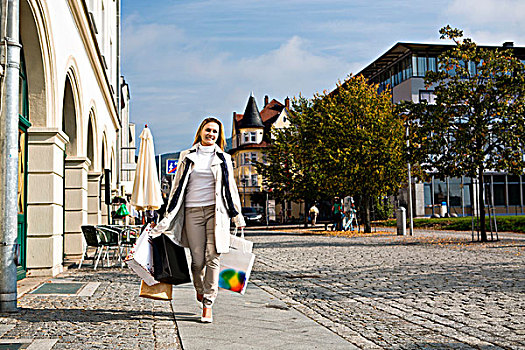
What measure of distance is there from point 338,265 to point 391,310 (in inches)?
247

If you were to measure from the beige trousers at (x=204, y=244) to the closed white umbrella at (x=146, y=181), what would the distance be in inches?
143

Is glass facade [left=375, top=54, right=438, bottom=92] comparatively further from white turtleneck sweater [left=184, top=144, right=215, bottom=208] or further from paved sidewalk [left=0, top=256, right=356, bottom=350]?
white turtleneck sweater [left=184, top=144, right=215, bottom=208]

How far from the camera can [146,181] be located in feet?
33.6

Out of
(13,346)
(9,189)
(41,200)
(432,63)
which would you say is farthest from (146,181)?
(432,63)

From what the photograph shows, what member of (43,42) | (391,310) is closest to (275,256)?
(43,42)

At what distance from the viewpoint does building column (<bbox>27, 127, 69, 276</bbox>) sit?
10.8 metres

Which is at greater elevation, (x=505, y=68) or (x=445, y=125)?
(x=505, y=68)

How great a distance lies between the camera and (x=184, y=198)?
671cm

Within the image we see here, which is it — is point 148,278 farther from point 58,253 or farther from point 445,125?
point 445,125

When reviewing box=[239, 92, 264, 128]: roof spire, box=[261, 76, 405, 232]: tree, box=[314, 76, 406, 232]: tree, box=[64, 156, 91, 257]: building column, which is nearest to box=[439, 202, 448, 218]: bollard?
box=[261, 76, 405, 232]: tree

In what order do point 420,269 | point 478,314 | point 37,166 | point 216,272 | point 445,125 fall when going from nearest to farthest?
point 216,272 → point 478,314 → point 37,166 → point 420,269 → point 445,125

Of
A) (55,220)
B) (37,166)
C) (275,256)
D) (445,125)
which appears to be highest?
(445,125)

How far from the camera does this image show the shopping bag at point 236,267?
682 cm

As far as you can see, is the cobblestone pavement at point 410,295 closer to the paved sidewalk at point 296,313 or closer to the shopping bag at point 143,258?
the paved sidewalk at point 296,313
